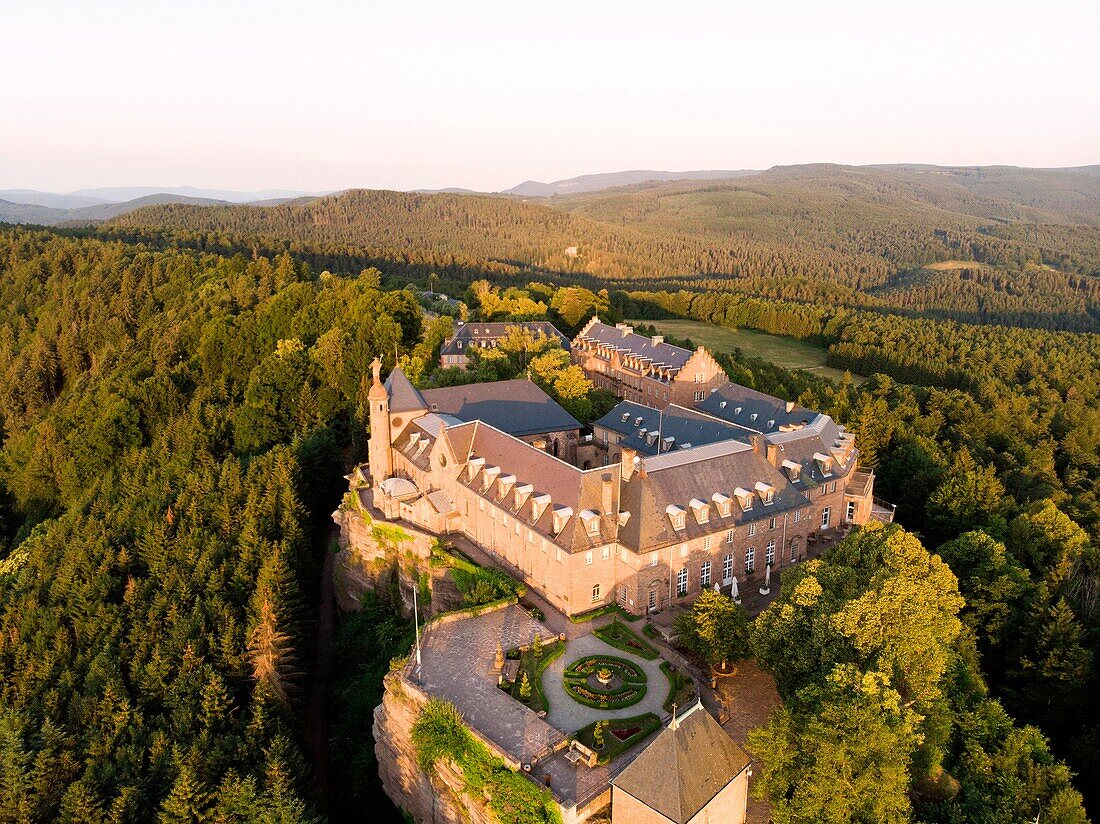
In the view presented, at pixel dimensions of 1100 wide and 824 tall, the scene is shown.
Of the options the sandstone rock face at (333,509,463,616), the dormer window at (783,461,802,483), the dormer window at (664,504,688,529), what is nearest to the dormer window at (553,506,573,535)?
the dormer window at (664,504,688,529)

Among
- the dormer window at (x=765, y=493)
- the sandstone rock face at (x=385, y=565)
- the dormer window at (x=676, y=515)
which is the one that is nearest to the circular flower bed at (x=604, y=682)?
the dormer window at (x=676, y=515)

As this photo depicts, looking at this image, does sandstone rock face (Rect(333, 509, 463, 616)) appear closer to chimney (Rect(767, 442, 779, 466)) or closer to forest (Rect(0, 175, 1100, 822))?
forest (Rect(0, 175, 1100, 822))

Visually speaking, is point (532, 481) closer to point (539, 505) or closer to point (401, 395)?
point (539, 505)

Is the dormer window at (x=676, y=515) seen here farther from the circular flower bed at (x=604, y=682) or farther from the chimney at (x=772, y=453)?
the chimney at (x=772, y=453)

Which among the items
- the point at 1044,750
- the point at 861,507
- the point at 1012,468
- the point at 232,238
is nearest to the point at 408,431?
the point at 861,507

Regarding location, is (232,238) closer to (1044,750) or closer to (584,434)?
(584,434)

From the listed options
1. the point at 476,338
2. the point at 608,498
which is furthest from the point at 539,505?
the point at 476,338
